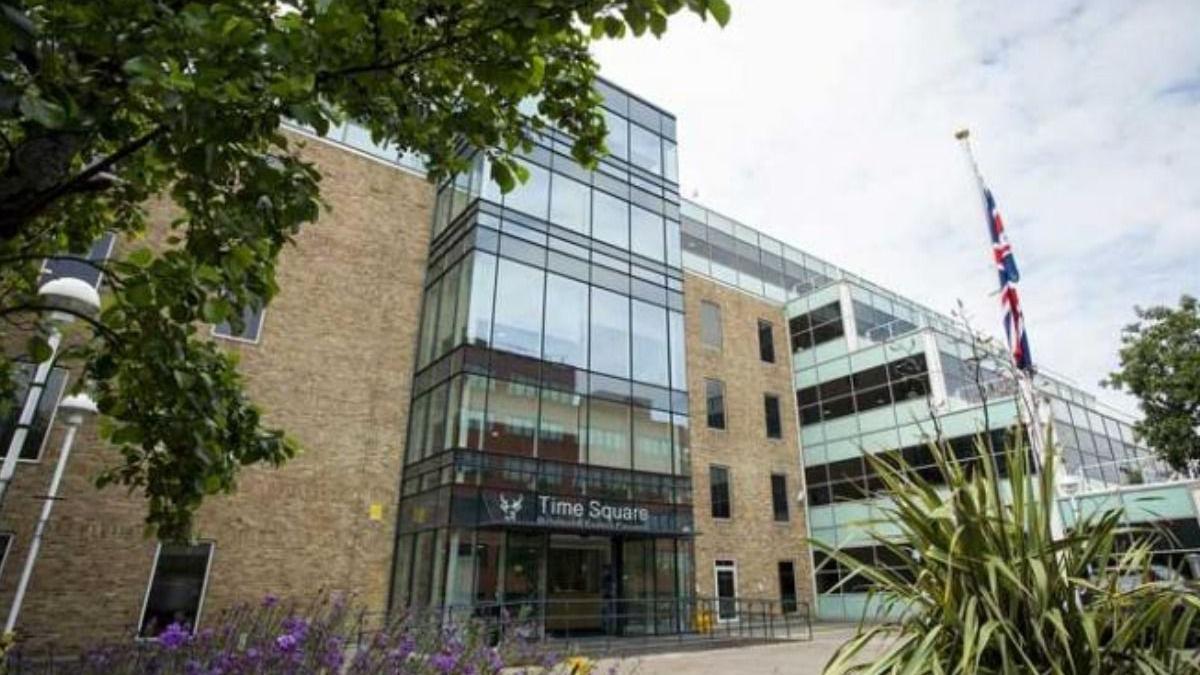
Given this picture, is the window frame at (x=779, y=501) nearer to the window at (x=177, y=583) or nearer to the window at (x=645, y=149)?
the window at (x=645, y=149)

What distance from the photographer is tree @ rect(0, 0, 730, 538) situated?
2068 millimetres

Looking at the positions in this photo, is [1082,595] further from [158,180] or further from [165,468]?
[158,180]

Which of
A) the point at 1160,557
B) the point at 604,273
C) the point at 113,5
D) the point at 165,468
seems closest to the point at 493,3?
the point at 113,5

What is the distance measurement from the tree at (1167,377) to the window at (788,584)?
401 inches

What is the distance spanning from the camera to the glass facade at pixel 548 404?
1272cm

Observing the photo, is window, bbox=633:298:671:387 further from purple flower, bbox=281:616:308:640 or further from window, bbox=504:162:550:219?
purple flower, bbox=281:616:308:640

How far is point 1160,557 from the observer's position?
14.8m

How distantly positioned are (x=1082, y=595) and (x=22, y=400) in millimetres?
14144

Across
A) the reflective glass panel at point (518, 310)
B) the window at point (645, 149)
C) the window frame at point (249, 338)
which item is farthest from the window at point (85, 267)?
the window at point (645, 149)

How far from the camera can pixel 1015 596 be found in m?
2.79

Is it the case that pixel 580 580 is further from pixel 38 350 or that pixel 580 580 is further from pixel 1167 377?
pixel 1167 377

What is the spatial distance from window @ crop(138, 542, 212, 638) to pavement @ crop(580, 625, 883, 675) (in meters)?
7.38

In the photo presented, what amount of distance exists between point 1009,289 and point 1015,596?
20.5 ft

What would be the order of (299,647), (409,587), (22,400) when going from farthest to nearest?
(409,587) → (22,400) → (299,647)
